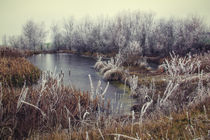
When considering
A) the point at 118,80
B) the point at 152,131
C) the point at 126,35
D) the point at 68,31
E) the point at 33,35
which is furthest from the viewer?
the point at 68,31

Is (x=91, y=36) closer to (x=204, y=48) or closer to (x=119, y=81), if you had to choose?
(x=204, y=48)

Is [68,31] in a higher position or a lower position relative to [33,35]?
higher

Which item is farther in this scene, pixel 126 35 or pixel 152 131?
pixel 126 35

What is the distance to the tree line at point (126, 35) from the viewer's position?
80.4 ft

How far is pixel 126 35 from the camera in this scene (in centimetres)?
3209

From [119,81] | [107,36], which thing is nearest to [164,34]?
[107,36]

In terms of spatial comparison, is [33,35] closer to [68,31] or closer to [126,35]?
[68,31]

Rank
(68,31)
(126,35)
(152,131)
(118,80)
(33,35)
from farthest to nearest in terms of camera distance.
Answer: (68,31), (33,35), (126,35), (118,80), (152,131)

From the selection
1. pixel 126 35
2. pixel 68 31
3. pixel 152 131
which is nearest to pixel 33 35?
pixel 68 31

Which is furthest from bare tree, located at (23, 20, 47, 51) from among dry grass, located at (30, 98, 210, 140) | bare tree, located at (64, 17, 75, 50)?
dry grass, located at (30, 98, 210, 140)

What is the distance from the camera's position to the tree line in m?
24.5

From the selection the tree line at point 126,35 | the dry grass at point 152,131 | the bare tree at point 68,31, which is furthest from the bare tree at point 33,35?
the dry grass at point 152,131

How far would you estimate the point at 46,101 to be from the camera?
4844mm

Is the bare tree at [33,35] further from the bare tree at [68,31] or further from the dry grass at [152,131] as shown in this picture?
the dry grass at [152,131]
